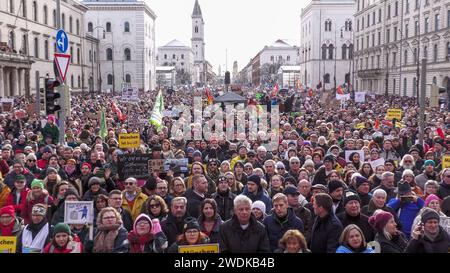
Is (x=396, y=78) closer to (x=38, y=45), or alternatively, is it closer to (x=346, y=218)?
(x=38, y=45)

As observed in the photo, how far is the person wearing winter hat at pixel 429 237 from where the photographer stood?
18.4 ft

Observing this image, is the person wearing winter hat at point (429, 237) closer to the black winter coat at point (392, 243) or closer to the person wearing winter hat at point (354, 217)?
the black winter coat at point (392, 243)

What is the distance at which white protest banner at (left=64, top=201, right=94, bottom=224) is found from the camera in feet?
22.8

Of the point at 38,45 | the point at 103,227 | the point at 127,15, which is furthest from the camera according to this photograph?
the point at 127,15

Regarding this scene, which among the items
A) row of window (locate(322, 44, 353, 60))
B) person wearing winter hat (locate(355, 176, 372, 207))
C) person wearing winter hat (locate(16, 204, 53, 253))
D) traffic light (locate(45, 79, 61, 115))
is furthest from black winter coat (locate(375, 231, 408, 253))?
row of window (locate(322, 44, 353, 60))

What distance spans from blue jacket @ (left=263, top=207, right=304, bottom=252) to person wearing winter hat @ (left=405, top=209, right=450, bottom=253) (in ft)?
4.35

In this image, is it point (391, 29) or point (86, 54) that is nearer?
point (391, 29)

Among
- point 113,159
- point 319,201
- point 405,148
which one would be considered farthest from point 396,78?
point 319,201

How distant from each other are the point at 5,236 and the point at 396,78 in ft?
197

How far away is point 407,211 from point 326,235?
193 cm

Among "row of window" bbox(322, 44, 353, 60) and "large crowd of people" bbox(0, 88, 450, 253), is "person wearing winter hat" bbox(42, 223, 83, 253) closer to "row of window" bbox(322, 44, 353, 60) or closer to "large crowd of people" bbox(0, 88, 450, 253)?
"large crowd of people" bbox(0, 88, 450, 253)

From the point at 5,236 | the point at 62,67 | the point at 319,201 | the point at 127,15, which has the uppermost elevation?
the point at 127,15

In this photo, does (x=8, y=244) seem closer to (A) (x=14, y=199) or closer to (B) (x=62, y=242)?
(B) (x=62, y=242)
